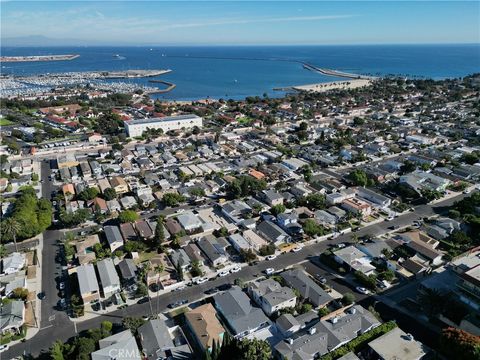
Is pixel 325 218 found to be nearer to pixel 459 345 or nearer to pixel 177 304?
pixel 177 304

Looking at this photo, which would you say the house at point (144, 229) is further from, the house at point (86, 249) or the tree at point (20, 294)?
the tree at point (20, 294)

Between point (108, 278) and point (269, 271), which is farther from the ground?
point (108, 278)

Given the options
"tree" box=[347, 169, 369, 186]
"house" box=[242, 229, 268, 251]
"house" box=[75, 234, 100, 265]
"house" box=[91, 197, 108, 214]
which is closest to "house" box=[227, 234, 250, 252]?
"house" box=[242, 229, 268, 251]

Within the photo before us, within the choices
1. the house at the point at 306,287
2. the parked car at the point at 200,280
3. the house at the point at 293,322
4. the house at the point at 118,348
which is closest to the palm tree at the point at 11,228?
the house at the point at 118,348

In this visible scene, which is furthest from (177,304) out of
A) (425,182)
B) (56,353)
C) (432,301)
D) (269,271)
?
(425,182)

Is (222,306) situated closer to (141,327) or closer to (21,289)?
(141,327)

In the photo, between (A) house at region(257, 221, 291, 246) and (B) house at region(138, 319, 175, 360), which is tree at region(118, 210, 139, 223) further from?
(B) house at region(138, 319, 175, 360)
